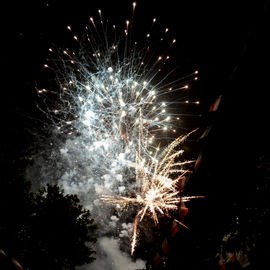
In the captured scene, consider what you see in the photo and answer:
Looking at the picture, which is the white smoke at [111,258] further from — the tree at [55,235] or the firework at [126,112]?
the tree at [55,235]

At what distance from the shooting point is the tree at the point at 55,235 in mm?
5262

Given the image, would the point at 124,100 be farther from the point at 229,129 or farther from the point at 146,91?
the point at 229,129

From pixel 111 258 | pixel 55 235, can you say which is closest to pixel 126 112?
pixel 55 235

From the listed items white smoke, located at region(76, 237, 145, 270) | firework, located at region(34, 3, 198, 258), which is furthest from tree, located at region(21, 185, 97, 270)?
white smoke, located at region(76, 237, 145, 270)

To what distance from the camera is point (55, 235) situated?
549 cm

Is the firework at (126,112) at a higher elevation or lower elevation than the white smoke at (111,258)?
higher

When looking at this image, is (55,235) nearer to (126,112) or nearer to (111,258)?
(126,112)

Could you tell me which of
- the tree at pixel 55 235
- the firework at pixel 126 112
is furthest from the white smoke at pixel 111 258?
the tree at pixel 55 235

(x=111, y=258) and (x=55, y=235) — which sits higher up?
(x=111, y=258)

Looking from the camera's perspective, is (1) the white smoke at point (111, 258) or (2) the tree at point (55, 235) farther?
(1) the white smoke at point (111, 258)

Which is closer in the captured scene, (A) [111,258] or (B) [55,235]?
(B) [55,235]

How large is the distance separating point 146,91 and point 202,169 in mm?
8443

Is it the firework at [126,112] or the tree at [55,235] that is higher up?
the firework at [126,112]

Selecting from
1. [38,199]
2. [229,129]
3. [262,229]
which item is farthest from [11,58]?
[262,229]
